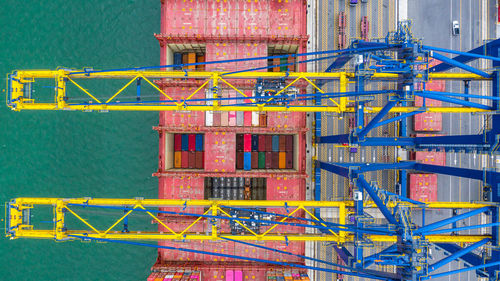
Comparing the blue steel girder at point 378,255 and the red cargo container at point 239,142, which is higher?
the red cargo container at point 239,142

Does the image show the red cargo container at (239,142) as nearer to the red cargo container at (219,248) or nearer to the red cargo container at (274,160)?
the red cargo container at (274,160)

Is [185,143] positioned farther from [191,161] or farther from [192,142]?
[191,161]

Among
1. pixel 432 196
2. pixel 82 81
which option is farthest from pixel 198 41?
pixel 432 196

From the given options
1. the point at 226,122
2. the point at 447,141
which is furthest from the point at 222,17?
the point at 447,141

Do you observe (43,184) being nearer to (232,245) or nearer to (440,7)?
(232,245)

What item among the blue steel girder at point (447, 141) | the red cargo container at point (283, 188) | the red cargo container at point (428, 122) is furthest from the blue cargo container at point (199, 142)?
the red cargo container at point (428, 122)

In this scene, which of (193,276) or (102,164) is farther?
(102,164)
